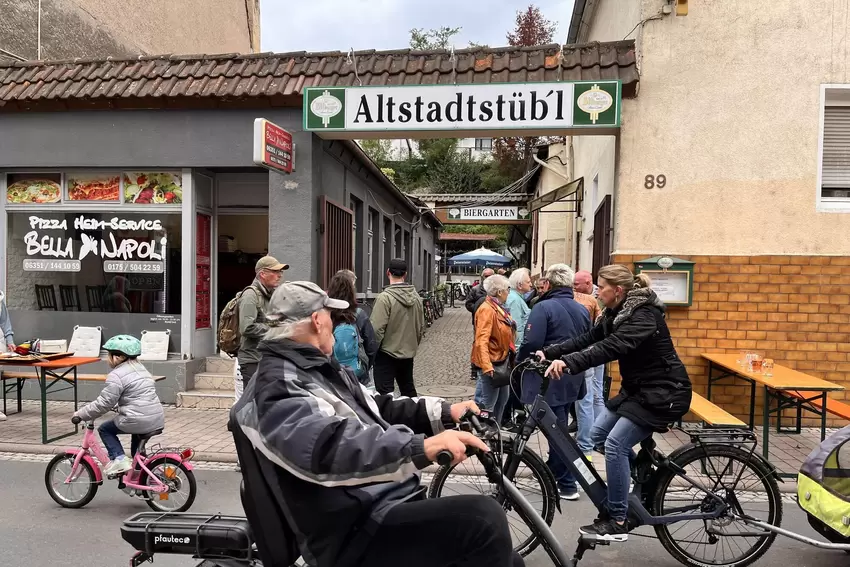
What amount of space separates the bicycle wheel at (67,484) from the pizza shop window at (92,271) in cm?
399

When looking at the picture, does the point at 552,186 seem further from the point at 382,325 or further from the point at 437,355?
the point at 382,325

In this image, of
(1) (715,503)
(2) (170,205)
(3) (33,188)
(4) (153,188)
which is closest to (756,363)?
(1) (715,503)

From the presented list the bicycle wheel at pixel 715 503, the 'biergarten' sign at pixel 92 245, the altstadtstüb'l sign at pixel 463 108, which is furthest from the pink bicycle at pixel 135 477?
the altstadtstüb'l sign at pixel 463 108

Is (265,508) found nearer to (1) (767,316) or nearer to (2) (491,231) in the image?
(1) (767,316)

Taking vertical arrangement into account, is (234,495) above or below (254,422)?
below

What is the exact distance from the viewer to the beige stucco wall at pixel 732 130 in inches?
281

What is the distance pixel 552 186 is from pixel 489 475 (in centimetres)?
1799

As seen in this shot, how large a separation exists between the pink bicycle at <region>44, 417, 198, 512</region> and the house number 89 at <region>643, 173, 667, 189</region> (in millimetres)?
5727

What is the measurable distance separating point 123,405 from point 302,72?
4.99m

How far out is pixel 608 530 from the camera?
3725 mm

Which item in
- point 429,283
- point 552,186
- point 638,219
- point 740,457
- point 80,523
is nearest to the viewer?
point 740,457

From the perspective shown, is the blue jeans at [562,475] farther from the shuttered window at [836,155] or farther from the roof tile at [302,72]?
the shuttered window at [836,155]

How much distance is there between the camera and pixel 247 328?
17.9 ft

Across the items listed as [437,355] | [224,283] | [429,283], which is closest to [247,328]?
[224,283]
